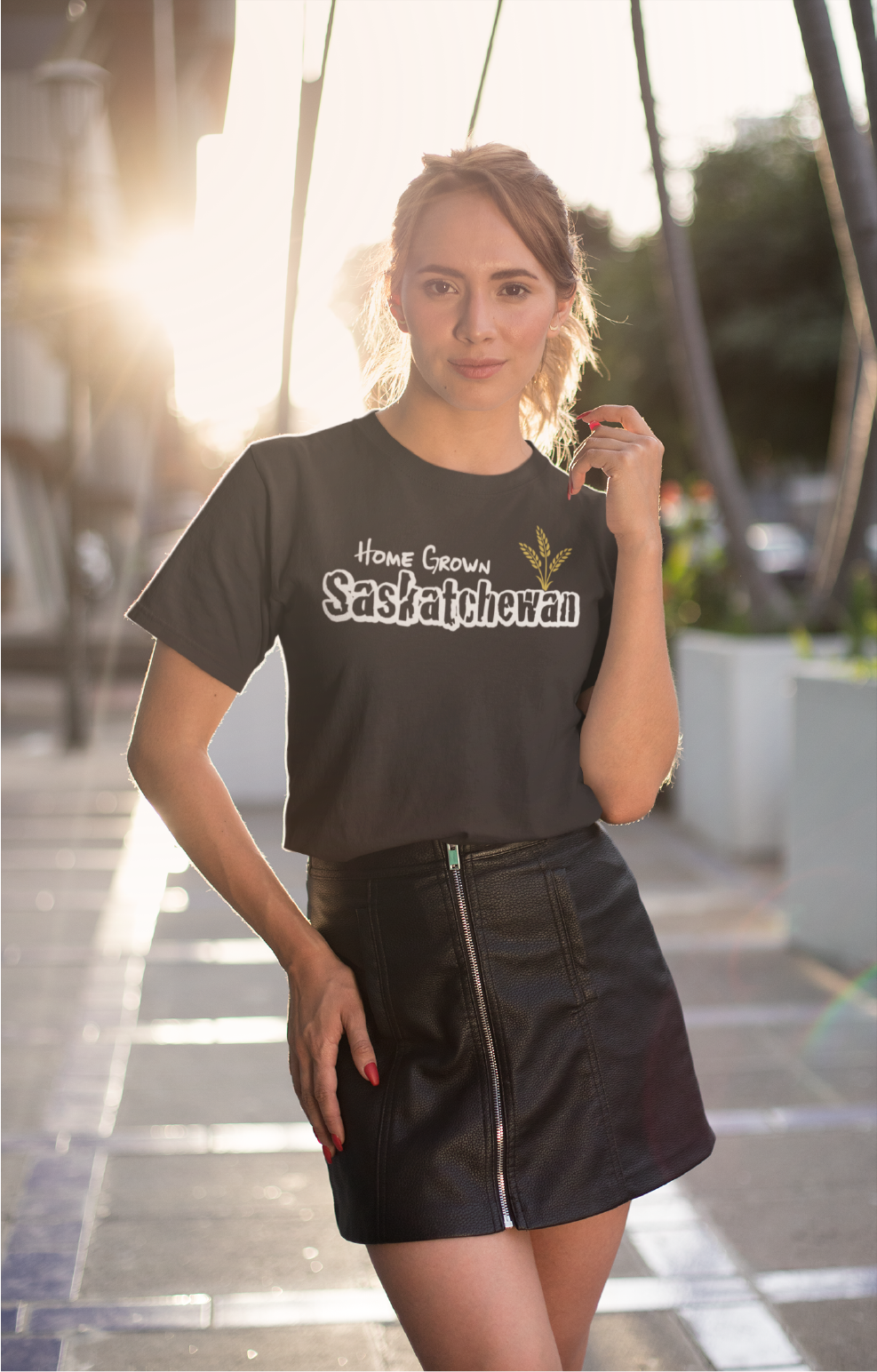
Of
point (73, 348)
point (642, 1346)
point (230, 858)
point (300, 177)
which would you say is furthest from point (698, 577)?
point (230, 858)

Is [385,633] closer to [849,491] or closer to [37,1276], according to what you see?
[37,1276]

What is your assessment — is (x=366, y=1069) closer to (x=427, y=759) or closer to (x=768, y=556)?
(x=427, y=759)

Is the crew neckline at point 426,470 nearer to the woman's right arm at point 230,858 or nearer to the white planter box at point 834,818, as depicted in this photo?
the woman's right arm at point 230,858

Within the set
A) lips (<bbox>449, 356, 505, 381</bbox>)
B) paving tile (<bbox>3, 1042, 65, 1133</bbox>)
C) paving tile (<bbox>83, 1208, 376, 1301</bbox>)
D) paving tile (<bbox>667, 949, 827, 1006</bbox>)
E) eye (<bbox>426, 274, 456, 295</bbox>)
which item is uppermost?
eye (<bbox>426, 274, 456, 295</bbox>)

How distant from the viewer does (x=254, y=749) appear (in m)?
9.94

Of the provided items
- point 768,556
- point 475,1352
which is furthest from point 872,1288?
point 768,556

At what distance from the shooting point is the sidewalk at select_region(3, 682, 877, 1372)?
3.06m

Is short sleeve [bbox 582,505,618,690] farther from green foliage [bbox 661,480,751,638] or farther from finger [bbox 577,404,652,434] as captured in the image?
green foliage [bbox 661,480,751,638]

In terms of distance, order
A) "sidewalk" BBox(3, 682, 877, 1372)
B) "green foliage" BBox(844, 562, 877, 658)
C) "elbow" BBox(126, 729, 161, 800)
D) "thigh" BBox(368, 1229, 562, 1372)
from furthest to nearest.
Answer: "green foliage" BBox(844, 562, 877, 658), "sidewalk" BBox(3, 682, 877, 1372), "elbow" BBox(126, 729, 161, 800), "thigh" BBox(368, 1229, 562, 1372)

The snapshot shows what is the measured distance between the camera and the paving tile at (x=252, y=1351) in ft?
9.62

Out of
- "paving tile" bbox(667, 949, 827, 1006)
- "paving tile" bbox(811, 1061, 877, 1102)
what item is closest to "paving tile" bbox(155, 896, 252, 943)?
"paving tile" bbox(667, 949, 827, 1006)

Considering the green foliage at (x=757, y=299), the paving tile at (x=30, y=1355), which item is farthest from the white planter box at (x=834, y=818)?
the green foliage at (x=757, y=299)

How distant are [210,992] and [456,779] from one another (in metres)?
4.17

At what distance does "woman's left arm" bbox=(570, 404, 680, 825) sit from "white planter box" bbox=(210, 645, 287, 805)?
319 inches
